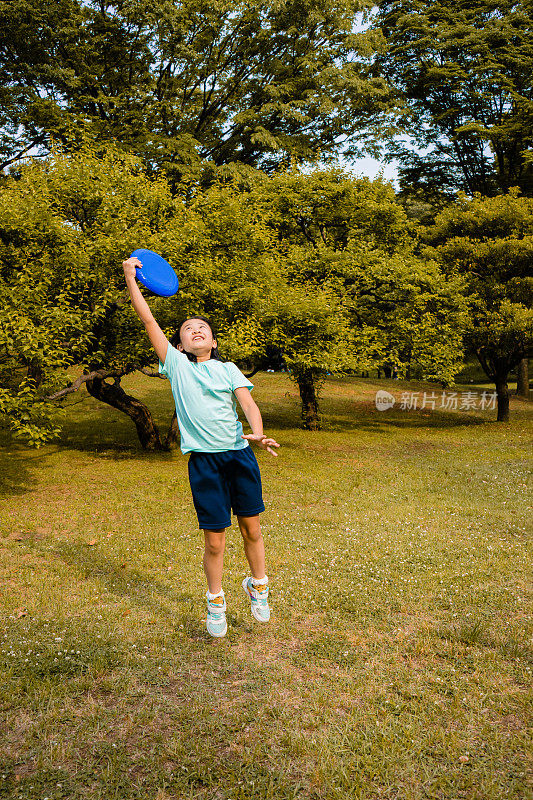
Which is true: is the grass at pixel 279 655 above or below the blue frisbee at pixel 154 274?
below

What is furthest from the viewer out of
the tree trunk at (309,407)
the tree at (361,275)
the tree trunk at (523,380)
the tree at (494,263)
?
the tree trunk at (523,380)

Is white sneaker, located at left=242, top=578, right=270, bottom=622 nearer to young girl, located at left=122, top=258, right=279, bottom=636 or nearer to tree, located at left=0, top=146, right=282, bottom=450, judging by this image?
young girl, located at left=122, top=258, right=279, bottom=636

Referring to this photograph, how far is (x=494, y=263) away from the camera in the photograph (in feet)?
73.2

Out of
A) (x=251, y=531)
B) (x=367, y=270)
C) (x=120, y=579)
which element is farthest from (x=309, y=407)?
(x=251, y=531)

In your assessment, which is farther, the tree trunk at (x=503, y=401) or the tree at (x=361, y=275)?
the tree trunk at (x=503, y=401)

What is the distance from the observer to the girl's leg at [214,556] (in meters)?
4.75

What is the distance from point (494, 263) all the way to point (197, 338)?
2049 centimetres

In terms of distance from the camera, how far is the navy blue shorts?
466cm

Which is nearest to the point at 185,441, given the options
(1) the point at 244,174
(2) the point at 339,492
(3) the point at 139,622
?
(3) the point at 139,622

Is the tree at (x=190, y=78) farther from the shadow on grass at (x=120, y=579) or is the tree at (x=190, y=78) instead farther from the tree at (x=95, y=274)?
the shadow on grass at (x=120, y=579)

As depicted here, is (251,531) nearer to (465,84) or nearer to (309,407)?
(309,407)

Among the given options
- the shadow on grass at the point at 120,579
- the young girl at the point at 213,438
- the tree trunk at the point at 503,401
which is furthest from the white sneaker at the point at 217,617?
the tree trunk at the point at 503,401

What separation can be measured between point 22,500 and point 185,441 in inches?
315

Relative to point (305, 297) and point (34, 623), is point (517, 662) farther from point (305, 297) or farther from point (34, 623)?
point (305, 297)
